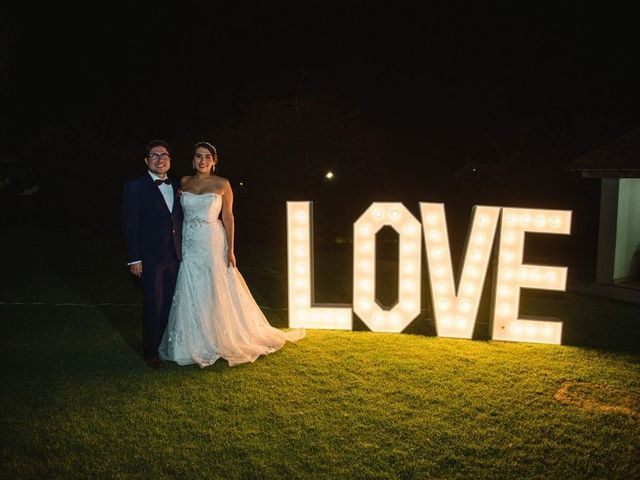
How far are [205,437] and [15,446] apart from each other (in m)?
1.59

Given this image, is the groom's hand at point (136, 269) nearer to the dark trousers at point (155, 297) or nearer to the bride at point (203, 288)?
the dark trousers at point (155, 297)

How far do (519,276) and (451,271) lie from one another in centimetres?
88

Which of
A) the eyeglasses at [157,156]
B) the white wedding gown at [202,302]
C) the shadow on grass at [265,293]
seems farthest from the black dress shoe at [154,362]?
the eyeglasses at [157,156]

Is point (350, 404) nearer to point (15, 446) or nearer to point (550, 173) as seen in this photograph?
point (15, 446)

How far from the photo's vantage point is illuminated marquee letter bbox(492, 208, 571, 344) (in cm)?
709

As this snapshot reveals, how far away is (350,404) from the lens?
17.8 feet

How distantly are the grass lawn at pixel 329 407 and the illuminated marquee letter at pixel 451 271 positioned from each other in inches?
12.4

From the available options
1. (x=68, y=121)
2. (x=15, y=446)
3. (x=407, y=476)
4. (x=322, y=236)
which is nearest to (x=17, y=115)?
(x=68, y=121)

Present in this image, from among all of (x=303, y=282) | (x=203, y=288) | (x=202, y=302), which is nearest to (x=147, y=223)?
(x=203, y=288)

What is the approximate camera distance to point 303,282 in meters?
7.73

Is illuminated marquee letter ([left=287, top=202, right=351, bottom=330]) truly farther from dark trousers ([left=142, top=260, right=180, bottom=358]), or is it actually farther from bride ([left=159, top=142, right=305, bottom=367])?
dark trousers ([left=142, top=260, right=180, bottom=358])

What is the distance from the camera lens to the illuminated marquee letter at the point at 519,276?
279 inches

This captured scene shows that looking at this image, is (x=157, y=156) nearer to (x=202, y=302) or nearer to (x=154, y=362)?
(x=202, y=302)

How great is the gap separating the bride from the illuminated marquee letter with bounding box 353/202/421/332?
171 cm
